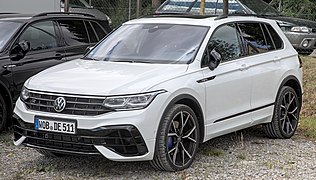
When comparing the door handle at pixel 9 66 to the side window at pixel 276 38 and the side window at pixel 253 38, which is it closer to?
the side window at pixel 253 38

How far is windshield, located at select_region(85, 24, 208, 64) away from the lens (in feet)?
21.2

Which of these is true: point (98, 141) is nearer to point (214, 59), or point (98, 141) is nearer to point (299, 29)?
point (214, 59)

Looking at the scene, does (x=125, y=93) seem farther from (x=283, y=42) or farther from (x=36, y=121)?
(x=283, y=42)

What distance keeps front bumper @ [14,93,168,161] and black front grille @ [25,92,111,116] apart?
5cm

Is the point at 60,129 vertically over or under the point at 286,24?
over

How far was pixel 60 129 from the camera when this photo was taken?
5.53 m

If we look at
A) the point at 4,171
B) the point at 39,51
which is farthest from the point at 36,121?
the point at 39,51

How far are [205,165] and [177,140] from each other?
531mm

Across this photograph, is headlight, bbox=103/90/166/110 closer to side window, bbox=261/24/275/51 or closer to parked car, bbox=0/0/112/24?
Answer: side window, bbox=261/24/275/51

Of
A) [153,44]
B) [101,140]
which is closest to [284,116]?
[153,44]

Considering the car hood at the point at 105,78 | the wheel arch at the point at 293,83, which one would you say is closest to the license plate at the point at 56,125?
the car hood at the point at 105,78

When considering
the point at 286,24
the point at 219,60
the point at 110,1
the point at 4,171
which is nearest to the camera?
the point at 4,171

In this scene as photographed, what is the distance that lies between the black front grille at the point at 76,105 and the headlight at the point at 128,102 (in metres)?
0.06

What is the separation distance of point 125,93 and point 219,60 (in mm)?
1385
